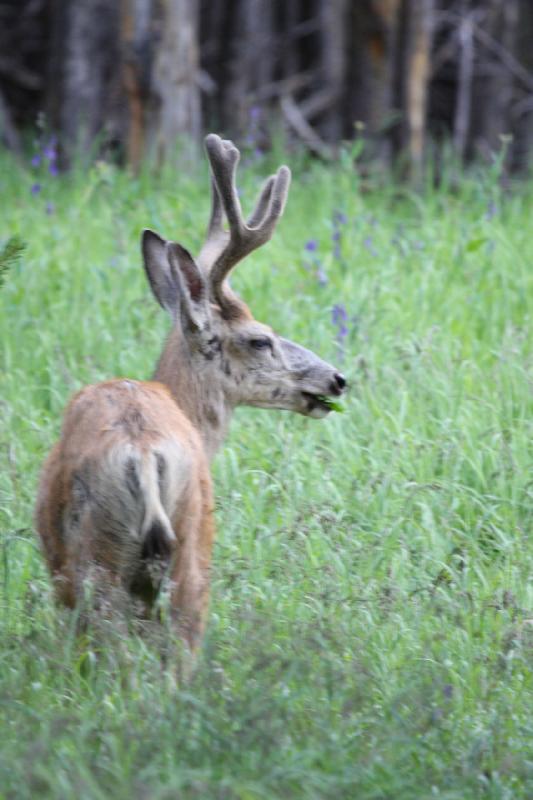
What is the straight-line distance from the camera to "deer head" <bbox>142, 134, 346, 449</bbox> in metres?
5.31

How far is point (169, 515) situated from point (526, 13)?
33.5 feet

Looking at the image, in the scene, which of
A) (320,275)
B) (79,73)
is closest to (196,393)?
(320,275)

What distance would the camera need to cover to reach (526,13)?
43.6 ft

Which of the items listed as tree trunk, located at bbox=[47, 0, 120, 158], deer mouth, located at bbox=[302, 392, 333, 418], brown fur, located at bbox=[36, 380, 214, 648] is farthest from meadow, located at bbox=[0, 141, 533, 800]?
tree trunk, located at bbox=[47, 0, 120, 158]

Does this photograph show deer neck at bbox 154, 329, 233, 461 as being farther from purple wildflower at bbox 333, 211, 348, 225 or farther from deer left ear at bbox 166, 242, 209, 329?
purple wildflower at bbox 333, 211, 348, 225

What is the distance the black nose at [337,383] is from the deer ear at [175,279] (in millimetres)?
560

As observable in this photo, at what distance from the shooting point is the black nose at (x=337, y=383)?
5.52 metres

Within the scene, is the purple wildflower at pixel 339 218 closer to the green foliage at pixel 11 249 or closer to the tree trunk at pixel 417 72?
the tree trunk at pixel 417 72

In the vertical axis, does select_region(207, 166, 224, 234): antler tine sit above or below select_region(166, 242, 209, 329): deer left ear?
above

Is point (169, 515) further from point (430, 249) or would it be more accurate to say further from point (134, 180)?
point (134, 180)

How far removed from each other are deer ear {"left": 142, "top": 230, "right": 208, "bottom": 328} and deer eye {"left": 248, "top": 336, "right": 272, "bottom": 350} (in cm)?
23

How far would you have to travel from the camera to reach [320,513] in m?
5.16

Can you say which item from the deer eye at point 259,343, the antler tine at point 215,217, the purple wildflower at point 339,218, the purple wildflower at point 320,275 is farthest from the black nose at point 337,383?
the purple wildflower at point 339,218

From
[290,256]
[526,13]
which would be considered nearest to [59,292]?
[290,256]
